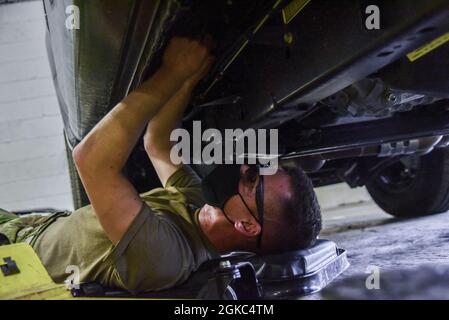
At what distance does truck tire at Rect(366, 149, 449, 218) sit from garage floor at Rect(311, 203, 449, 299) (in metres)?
0.09

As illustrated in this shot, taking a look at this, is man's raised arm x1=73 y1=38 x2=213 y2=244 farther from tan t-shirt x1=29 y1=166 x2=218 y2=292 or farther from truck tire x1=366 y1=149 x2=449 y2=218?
truck tire x1=366 y1=149 x2=449 y2=218

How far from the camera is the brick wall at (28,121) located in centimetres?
455

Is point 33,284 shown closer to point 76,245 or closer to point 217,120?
point 76,245

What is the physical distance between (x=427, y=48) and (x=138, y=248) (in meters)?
0.81

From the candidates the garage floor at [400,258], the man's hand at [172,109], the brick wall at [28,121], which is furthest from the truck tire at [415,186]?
the brick wall at [28,121]

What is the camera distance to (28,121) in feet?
15.1

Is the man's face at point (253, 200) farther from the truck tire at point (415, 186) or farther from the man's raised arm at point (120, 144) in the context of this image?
the truck tire at point (415, 186)

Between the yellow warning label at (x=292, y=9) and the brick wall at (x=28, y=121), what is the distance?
399cm

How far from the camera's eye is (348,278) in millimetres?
1484

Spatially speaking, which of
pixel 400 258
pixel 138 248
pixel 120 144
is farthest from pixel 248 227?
pixel 400 258

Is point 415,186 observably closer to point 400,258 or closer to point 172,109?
point 400,258

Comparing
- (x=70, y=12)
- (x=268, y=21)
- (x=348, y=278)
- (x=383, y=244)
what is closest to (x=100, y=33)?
(x=70, y=12)

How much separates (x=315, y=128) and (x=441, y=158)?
3.57ft

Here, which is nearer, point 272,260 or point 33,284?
point 33,284
